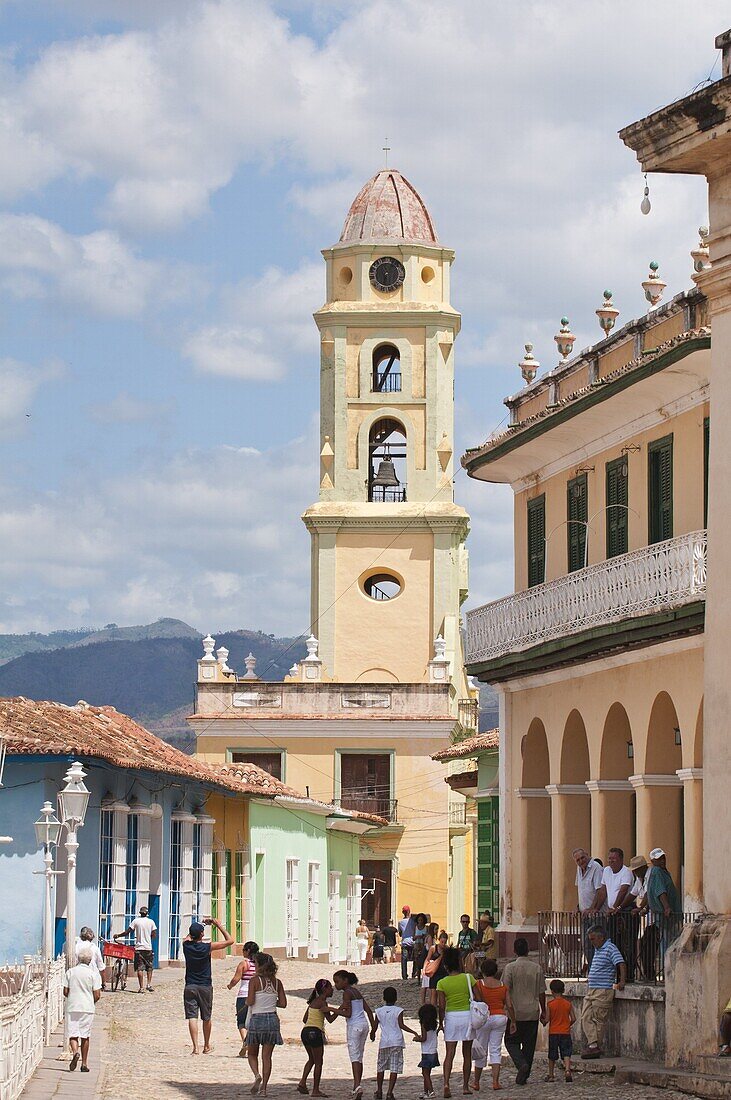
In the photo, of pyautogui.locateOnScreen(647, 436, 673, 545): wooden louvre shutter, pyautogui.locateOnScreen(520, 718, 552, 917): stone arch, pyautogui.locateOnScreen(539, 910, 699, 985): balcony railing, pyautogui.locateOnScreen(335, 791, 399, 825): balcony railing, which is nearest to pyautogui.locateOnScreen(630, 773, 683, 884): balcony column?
pyautogui.locateOnScreen(539, 910, 699, 985): balcony railing

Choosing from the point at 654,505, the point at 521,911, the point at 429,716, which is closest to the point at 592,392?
the point at 654,505

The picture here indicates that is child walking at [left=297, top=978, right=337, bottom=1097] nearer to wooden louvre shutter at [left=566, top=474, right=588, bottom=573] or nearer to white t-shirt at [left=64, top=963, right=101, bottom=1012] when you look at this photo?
white t-shirt at [left=64, top=963, right=101, bottom=1012]

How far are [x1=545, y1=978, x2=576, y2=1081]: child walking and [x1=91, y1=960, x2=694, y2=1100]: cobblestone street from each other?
161 mm

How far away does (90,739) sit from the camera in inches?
1174

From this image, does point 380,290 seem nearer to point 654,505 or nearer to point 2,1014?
point 654,505

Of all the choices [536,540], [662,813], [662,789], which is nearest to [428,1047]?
[662,813]

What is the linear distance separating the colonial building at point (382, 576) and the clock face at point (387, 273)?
4 centimetres

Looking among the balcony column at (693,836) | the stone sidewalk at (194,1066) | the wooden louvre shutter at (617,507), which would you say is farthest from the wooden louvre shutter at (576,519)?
the stone sidewalk at (194,1066)

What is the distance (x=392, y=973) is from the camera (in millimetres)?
36375

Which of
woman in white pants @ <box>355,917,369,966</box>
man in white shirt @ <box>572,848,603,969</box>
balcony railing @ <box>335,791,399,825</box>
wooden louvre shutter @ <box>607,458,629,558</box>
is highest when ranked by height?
wooden louvre shutter @ <box>607,458,629,558</box>

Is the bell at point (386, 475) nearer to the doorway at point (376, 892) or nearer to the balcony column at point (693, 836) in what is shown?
the doorway at point (376, 892)

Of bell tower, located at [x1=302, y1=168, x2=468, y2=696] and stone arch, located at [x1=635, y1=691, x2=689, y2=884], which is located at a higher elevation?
bell tower, located at [x1=302, y1=168, x2=468, y2=696]

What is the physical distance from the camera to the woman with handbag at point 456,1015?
18172 millimetres

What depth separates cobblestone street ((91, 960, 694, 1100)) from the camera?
18.1 m
